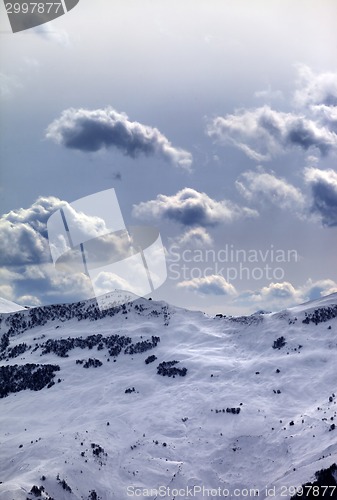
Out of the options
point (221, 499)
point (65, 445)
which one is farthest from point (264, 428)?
point (65, 445)

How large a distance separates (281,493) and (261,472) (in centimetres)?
2115

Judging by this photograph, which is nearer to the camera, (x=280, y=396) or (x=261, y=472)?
(x=261, y=472)

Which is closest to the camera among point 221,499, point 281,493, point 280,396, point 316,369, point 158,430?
point 281,493

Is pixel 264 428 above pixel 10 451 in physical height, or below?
below

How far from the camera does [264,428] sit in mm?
142375

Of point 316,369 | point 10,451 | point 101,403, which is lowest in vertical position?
point 316,369

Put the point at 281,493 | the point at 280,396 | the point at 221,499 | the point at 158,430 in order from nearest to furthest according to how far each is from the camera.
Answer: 1. the point at 281,493
2. the point at 221,499
3. the point at 158,430
4. the point at 280,396

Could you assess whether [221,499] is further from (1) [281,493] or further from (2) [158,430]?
(2) [158,430]

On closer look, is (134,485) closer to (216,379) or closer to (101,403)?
(101,403)

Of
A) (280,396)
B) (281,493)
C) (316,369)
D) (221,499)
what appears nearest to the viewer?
(281,493)

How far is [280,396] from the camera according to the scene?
16375cm

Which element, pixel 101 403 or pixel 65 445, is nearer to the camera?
pixel 65 445

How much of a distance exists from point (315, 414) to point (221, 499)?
41.9 meters

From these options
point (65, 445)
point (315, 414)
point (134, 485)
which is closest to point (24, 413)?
point (65, 445)
